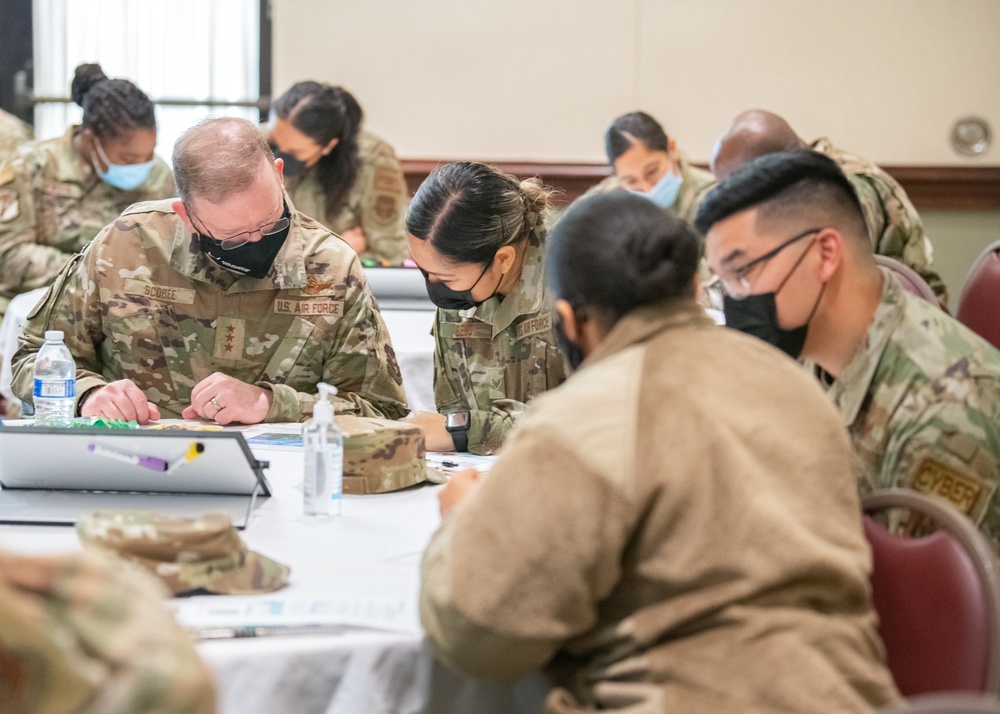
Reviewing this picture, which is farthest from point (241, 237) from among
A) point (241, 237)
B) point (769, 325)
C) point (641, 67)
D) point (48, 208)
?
point (641, 67)

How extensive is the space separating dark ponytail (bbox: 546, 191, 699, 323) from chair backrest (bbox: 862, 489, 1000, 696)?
45cm

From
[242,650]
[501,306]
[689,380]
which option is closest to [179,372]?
[501,306]

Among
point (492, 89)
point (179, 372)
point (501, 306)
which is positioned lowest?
point (179, 372)

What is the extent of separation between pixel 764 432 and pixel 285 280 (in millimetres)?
1676

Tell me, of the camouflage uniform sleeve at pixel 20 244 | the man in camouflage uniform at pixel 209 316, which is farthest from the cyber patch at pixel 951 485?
the camouflage uniform sleeve at pixel 20 244

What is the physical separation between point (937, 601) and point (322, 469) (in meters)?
0.91

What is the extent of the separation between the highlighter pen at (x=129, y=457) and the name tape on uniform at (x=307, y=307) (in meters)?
1.02

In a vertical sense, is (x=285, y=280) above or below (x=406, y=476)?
above

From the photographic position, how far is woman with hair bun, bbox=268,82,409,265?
511cm

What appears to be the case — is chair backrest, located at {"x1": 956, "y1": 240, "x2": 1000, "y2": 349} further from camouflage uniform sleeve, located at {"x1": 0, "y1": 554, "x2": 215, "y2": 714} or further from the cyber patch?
camouflage uniform sleeve, located at {"x1": 0, "y1": 554, "x2": 215, "y2": 714}

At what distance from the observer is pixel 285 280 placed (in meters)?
2.72

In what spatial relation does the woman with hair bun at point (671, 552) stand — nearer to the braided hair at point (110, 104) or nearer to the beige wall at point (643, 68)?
the braided hair at point (110, 104)

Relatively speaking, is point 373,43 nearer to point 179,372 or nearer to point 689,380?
point 179,372

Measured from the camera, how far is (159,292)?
2.72m
